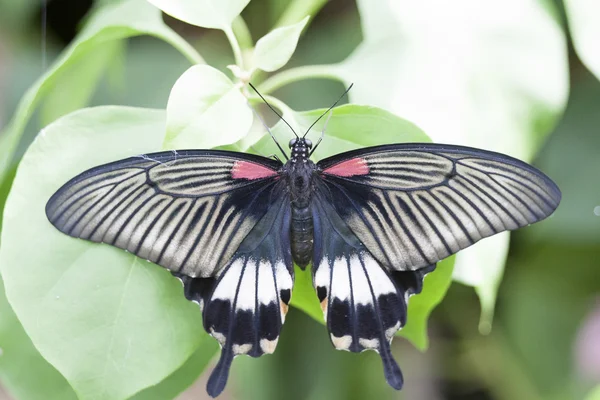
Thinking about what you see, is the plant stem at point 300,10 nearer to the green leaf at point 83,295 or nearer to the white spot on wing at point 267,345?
the green leaf at point 83,295

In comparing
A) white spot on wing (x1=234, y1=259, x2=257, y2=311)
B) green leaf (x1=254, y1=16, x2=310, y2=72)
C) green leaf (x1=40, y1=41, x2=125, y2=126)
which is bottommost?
white spot on wing (x1=234, y1=259, x2=257, y2=311)

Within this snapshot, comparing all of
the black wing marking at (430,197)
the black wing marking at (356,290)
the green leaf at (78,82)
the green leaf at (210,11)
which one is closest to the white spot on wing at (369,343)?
the black wing marking at (356,290)

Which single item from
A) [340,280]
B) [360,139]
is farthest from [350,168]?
[340,280]

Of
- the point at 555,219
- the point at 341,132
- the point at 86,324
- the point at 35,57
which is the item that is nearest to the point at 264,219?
the point at 341,132

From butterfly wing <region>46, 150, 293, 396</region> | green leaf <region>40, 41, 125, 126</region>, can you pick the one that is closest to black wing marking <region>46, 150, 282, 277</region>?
butterfly wing <region>46, 150, 293, 396</region>

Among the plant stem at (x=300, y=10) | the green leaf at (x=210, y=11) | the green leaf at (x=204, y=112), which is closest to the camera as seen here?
the green leaf at (x=204, y=112)

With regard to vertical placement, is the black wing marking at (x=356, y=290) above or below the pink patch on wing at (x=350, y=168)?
below

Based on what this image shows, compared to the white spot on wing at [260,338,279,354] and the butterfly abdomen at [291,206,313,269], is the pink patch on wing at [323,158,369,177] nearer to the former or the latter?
the butterfly abdomen at [291,206,313,269]
